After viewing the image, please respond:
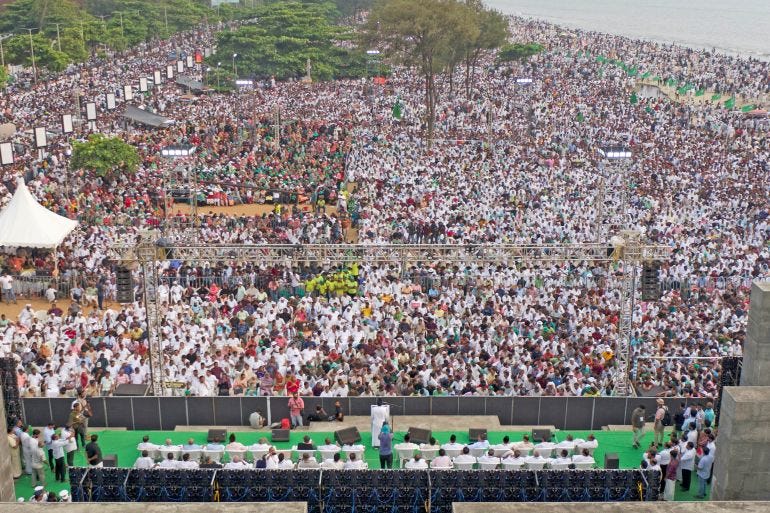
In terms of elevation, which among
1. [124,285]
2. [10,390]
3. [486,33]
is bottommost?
[10,390]

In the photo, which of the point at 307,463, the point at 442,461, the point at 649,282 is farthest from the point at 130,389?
the point at 649,282

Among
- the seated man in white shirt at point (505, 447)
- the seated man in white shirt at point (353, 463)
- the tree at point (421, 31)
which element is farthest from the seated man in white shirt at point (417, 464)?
the tree at point (421, 31)

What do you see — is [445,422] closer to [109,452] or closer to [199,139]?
[109,452]

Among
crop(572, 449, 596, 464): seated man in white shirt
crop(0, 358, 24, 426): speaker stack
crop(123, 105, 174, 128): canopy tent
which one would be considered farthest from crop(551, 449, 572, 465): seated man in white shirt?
crop(123, 105, 174, 128): canopy tent

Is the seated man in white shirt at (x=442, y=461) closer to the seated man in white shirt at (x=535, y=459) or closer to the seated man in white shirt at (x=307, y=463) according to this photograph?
the seated man in white shirt at (x=535, y=459)

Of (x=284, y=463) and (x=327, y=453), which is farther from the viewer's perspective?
(x=327, y=453)

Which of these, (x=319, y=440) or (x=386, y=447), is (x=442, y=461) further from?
→ (x=319, y=440)

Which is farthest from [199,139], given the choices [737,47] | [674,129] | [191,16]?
[737,47]
